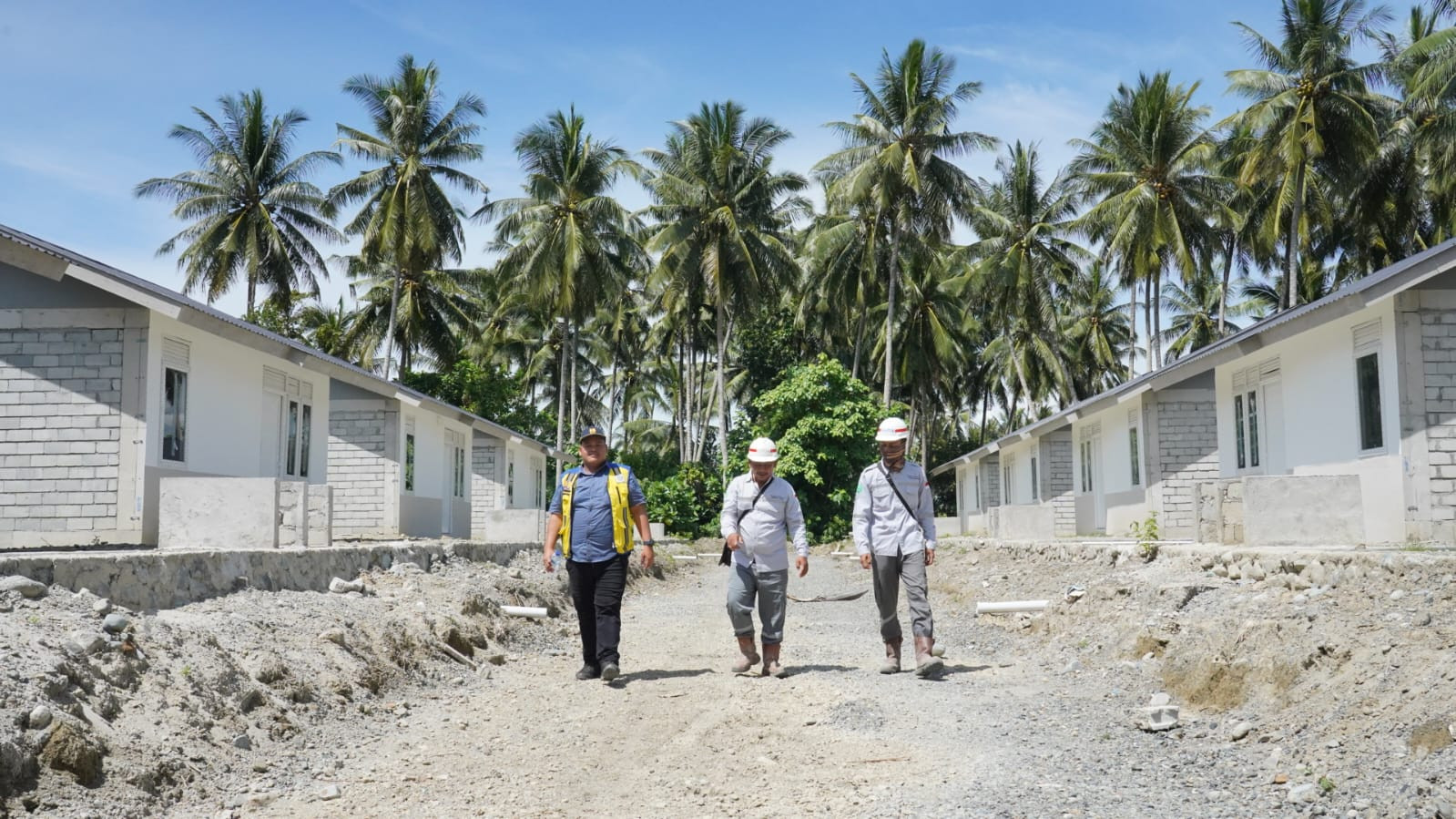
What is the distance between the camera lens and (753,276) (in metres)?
37.5

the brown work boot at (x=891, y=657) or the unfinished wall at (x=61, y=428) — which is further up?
the unfinished wall at (x=61, y=428)

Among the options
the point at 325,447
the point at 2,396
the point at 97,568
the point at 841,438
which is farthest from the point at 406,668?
the point at 841,438

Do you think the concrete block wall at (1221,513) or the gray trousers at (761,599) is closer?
the gray trousers at (761,599)

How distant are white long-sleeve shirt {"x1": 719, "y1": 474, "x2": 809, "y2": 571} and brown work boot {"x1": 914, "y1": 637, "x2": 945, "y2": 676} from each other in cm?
103

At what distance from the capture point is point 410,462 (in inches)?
953

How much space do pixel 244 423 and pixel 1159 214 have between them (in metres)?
24.9

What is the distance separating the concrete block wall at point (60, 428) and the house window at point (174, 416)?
795 millimetres

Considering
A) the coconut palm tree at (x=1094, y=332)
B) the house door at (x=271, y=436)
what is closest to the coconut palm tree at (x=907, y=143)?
the coconut palm tree at (x=1094, y=332)

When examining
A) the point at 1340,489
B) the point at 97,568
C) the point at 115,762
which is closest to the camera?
the point at 115,762

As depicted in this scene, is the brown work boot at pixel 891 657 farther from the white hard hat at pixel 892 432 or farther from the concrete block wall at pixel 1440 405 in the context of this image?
A: the concrete block wall at pixel 1440 405

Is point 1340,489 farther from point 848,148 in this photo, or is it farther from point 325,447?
point 848,148

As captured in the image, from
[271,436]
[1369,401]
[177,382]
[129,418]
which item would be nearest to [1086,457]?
[1369,401]

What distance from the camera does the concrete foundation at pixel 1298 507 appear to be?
38.1 feet

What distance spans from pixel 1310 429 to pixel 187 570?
14046 millimetres
